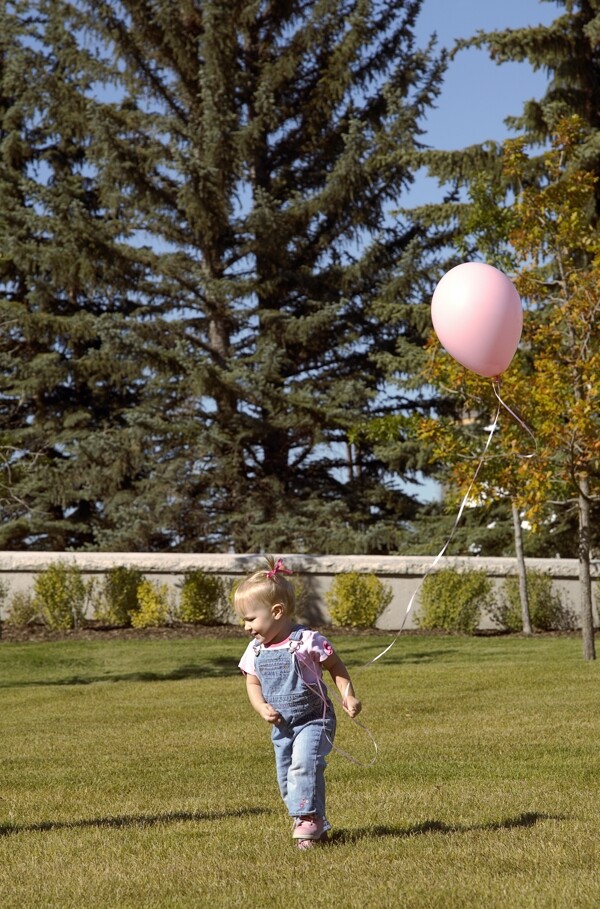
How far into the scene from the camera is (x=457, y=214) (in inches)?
854

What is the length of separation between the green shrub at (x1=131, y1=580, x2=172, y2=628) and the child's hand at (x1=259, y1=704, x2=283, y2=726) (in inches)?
561

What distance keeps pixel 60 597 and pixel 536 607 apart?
7.93 m

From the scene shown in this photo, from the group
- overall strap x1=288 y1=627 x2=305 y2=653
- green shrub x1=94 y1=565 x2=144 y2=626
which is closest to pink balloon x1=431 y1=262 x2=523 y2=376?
overall strap x1=288 y1=627 x2=305 y2=653

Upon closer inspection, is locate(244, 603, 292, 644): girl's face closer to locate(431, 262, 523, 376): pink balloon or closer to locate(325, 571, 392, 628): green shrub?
locate(431, 262, 523, 376): pink balloon

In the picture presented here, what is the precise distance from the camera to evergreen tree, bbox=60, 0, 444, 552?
74.8 ft

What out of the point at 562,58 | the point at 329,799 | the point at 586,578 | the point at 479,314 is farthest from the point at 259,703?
the point at 562,58

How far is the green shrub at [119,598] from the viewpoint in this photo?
19.2m

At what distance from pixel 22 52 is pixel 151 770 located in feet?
74.3

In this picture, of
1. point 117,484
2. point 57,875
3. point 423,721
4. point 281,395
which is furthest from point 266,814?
point 117,484

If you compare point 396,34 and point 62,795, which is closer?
point 62,795

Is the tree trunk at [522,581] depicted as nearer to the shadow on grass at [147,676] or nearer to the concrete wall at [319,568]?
the concrete wall at [319,568]

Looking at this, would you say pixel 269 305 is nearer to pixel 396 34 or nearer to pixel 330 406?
pixel 330 406

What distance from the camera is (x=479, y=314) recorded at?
7078mm

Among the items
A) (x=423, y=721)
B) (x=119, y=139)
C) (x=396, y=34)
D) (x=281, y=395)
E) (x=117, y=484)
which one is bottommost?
(x=423, y=721)
